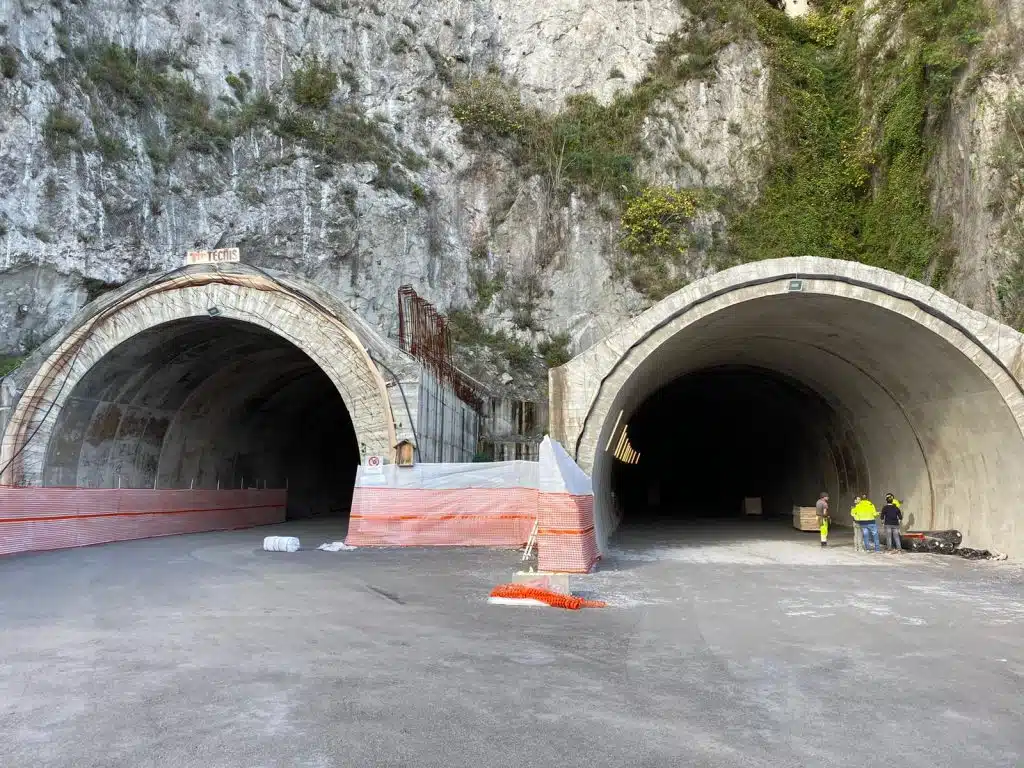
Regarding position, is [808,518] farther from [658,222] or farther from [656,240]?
[658,222]

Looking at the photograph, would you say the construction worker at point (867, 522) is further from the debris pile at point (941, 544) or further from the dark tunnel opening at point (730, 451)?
the dark tunnel opening at point (730, 451)

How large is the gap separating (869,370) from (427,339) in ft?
35.7

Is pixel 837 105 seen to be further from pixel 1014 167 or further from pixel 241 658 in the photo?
pixel 241 658

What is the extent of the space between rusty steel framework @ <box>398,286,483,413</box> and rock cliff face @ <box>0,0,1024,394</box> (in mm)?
6383

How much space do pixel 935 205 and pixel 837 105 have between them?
8.24 m

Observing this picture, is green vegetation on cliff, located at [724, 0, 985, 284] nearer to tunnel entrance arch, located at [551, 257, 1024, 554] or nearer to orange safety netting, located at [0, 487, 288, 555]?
tunnel entrance arch, located at [551, 257, 1024, 554]

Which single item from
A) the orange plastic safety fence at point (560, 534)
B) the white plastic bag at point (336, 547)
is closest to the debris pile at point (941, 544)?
the orange plastic safety fence at point (560, 534)

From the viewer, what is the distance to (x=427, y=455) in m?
17.7

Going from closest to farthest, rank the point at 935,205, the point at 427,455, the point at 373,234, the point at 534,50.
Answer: the point at 427,455 → the point at 935,205 → the point at 373,234 → the point at 534,50

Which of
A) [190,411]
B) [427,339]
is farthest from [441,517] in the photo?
[190,411]

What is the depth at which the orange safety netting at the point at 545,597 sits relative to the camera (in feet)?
30.3

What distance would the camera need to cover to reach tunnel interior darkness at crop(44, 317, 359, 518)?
18.2m

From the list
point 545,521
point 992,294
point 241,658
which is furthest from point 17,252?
point 992,294

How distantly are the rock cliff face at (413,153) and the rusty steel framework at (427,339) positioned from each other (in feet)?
20.9
